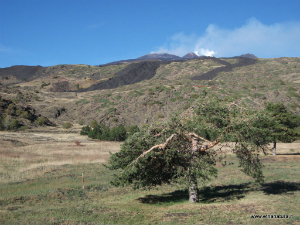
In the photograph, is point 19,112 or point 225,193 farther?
point 19,112

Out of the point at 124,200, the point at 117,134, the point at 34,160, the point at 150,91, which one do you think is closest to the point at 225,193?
the point at 124,200

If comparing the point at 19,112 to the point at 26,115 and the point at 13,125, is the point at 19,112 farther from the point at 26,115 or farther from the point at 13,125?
the point at 13,125

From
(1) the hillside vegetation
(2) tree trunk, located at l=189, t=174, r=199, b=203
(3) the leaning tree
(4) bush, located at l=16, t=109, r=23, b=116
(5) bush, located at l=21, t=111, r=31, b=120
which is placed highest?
(1) the hillside vegetation

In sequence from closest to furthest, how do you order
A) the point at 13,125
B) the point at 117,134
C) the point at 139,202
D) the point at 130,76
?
the point at 139,202
the point at 117,134
the point at 13,125
the point at 130,76

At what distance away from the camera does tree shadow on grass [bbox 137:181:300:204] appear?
12.5 meters

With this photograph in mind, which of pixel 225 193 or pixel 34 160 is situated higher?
pixel 34 160

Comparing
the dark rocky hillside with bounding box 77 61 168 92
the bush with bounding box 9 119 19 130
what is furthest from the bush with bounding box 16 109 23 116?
the dark rocky hillside with bounding box 77 61 168 92

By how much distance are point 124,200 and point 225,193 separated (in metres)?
5.40

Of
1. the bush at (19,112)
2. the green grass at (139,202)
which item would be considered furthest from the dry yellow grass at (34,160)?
the bush at (19,112)

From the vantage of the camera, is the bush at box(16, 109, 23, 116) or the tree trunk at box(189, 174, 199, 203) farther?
the bush at box(16, 109, 23, 116)

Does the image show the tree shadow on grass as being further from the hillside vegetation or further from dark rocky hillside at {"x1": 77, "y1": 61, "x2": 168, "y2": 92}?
dark rocky hillside at {"x1": 77, "y1": 61, "x2": 168, "y2": 92}

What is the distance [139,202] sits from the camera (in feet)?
41.1

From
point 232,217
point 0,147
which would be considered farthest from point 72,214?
point 0,147

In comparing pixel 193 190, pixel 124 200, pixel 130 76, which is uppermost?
pixel 130 76
